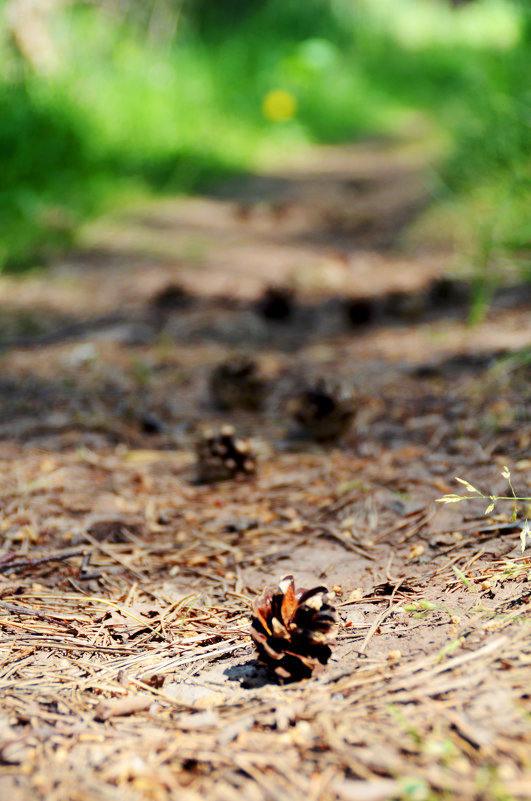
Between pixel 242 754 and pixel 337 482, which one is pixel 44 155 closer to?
pixel 337 482

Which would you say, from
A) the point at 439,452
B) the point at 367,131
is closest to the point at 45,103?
the point at 439,452

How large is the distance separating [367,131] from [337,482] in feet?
25.0

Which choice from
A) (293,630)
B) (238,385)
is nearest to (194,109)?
(238,385)

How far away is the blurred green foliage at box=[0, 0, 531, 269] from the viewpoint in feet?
11.3

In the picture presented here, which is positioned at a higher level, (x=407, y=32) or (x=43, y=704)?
(x=407, y=32)

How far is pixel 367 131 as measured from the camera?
8297mm

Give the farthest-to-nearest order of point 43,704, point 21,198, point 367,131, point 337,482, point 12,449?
point 367,131 → point 21,198 → point 12,449 → point 337,482 → point 43,704

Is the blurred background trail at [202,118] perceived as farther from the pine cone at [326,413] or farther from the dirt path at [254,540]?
the pine cone at [326,413]

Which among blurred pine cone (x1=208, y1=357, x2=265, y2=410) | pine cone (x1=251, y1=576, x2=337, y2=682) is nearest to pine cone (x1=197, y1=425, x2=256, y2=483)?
blurred pine cone (x1=208, y1=357, x2=265, y2=410)

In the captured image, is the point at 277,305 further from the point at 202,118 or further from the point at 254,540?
the point at 202,118

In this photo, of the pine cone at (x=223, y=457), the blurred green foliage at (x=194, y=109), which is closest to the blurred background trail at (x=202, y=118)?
the blurred green foliage at (x=194, y=109)

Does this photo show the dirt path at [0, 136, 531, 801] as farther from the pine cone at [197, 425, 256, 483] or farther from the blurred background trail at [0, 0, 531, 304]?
the blurred background trail at [0, 0, 531, 304]

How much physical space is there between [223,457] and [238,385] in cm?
49

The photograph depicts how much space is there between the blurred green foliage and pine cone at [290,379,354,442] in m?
1.00
